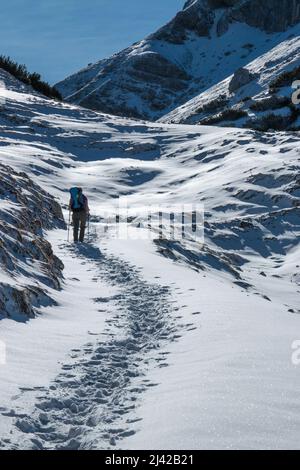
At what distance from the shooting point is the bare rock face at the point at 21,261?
773 centimetres

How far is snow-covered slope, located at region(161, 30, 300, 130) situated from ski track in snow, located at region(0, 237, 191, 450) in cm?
3644

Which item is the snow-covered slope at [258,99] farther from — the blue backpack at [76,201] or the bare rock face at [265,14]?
Answer: the bare rock face at [265,14]

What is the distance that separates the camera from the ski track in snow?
4.45 metres

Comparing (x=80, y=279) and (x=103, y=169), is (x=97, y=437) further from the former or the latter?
(x=103, y=169)

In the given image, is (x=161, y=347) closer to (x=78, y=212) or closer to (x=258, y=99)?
(x=78, y=212)

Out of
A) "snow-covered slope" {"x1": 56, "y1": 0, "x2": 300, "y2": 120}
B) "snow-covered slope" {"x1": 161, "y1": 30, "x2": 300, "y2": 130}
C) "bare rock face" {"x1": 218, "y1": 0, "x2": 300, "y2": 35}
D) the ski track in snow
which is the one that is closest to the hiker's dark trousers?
the ski track in snow

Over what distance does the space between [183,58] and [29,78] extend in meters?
65.4

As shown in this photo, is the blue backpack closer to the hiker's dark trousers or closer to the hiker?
the hiker

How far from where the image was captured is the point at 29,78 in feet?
188

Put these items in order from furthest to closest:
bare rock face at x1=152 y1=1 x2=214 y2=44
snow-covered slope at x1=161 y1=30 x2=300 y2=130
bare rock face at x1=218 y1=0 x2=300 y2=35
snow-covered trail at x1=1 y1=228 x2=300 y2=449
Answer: bare rock face at x1=152 y1=1 x2=214 y2=44, bare rock face at x1=218 y1=0 x2=300 y2=35, snow-covered slope at x1=161 y1=30 x2=300 y2=130, snow-covered trail at x1=1 y1=228 x2=300 y2=449

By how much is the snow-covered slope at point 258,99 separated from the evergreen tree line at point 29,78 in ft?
49.4

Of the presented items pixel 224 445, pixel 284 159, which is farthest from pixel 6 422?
pixel 284 159

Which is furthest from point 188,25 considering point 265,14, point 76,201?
point 76,201

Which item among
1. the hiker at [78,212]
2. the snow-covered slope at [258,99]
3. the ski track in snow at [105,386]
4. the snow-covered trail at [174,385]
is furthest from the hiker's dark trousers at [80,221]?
the snow-covered slope at [258,99]
